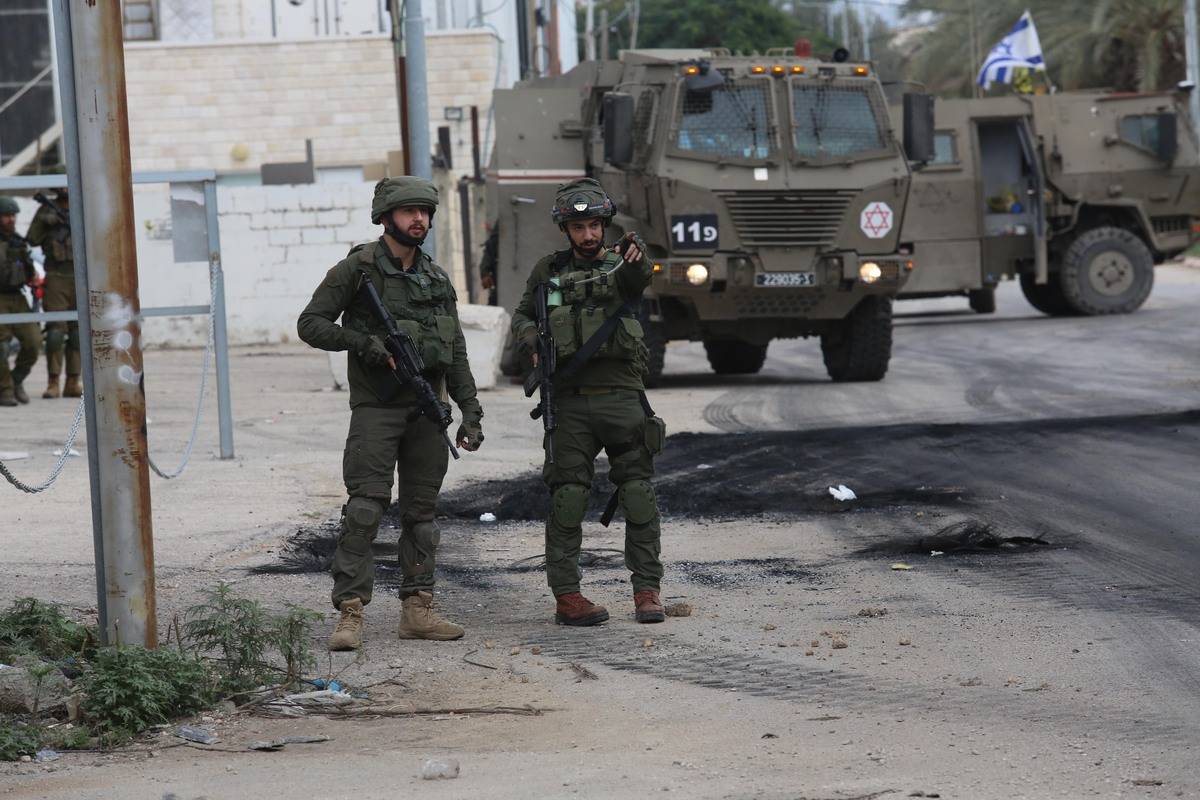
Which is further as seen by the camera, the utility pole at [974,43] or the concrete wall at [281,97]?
the utility pole at [974,43]

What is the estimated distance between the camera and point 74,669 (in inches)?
228

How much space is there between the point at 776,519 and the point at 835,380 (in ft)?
24.7

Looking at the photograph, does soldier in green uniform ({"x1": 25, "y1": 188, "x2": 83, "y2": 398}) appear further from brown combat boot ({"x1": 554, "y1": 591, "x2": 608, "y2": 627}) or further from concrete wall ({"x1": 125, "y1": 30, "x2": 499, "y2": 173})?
concrete wall ({"x1": 125, "y1": 30, "x2": 499, "y2": 173})

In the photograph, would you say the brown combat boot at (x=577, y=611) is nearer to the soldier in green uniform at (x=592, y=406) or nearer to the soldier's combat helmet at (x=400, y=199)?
the soldier in green uniform at (x=592, y=406)

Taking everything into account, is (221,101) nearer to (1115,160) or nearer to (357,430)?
(1115,160)

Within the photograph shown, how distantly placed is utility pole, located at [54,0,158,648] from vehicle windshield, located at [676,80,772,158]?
9637mm

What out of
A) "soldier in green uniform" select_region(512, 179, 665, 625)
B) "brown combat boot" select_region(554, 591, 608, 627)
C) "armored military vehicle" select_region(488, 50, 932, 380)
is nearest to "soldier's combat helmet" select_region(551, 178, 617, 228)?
"soldier in green uniform" select_region(512, 179, 665, 625)

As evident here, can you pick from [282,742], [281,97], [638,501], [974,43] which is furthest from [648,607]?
[974,43]

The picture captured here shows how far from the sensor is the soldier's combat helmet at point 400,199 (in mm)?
6352

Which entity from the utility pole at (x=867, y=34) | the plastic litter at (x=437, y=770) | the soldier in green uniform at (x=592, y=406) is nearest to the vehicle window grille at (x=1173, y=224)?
the soldier in green uniform at (x=592, y=406)

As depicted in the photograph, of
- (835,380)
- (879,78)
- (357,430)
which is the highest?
(879,78)

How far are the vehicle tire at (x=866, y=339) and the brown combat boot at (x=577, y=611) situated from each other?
919 centimetres

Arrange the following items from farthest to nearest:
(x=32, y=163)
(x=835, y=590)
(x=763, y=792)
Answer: (x=32, y=163) → (x=835, y=590) → (x=763, y=792)

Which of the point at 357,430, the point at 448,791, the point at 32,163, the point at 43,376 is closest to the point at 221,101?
the point at 32,163
